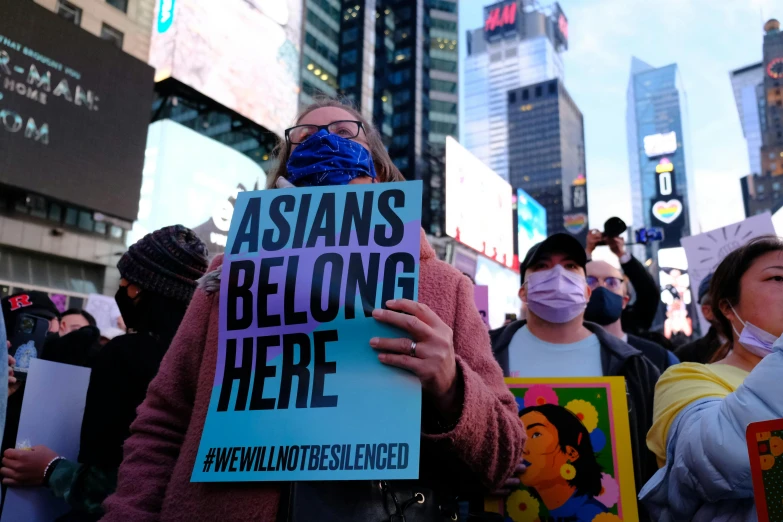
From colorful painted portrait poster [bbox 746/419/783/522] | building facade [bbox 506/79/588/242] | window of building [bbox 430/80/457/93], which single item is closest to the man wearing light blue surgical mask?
colorful painted portrait poster [bbox 746/419/783/522]

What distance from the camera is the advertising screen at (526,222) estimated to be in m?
33.4

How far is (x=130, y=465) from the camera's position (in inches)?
61.6

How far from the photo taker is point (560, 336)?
325 cm

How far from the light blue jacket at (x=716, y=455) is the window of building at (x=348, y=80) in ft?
186

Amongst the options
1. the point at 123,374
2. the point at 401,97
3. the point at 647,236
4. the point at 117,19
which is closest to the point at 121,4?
the point at 117,19

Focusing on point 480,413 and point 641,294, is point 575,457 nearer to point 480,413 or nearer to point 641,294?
point 480,413

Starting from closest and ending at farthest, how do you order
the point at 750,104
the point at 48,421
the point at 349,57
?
1. the point at 48,421
2. the point at 349,57
3. the point at 750,104

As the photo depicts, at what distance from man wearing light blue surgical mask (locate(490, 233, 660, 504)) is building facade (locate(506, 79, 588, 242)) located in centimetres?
13807

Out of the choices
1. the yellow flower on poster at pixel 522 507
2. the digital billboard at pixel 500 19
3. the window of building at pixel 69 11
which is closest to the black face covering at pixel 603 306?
the yellow flower on poster at pixel 522 507

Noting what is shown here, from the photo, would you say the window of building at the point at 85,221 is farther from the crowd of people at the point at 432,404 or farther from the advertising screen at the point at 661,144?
the advertising screen at the point at 661,144

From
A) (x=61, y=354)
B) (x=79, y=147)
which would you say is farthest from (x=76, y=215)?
(x=61, y=354)

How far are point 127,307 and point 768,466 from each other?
236cm

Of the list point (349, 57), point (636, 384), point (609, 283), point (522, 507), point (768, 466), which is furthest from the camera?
point (349, 57)

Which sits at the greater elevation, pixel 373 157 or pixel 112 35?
pixel 112 35
